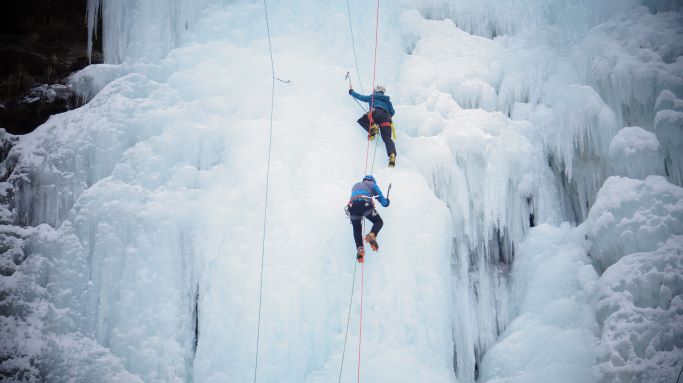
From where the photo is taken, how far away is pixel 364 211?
4.55 meters

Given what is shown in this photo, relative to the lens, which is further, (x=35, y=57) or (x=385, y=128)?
(x=35, y=57)

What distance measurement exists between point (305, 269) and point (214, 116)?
2321 mm

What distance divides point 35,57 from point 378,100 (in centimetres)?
496

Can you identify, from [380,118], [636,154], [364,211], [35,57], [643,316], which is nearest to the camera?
[643,316]

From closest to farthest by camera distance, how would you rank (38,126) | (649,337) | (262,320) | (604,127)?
(649,337) → (262,320) → (604,127) → (38,126)

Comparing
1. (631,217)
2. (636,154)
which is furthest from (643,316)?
(636,154)

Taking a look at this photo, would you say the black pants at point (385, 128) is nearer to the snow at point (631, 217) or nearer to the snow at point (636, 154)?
the snow at point (631, 217)

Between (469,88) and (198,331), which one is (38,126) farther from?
(469,88)

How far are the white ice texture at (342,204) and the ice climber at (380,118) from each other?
0.82 ft

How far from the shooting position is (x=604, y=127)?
525 centimetres

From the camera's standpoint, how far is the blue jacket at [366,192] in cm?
456

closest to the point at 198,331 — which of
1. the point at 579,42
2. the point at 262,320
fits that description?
the point at 262,320

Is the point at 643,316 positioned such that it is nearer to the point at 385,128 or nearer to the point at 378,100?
the point at 385,128

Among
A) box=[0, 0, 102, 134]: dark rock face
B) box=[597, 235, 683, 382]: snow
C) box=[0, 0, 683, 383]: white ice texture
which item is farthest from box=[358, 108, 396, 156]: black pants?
box=[0, 0, 102, 134]: dark rock face
